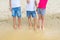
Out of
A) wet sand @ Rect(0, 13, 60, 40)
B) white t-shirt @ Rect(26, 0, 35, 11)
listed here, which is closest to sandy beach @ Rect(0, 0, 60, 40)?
wet sand @ Rect(0, 13, 60, 40)

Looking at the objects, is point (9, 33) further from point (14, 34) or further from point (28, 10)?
point (28, 10)

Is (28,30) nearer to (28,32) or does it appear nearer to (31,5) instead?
(28,32)

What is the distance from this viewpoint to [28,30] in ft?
18.7

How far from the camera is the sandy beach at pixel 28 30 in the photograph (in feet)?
16.8

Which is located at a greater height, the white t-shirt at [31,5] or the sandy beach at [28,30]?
the white t-shirt at [31,5]

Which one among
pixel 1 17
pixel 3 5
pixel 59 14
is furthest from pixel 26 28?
pixel 3 5

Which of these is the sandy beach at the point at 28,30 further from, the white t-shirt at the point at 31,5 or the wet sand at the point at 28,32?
the white t-shirt at the point at 31,5

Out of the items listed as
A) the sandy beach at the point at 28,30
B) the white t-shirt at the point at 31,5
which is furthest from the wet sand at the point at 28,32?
the white t-shirt at the point at 31,5

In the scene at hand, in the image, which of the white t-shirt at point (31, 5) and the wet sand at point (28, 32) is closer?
the wet sand at point (28, 32)

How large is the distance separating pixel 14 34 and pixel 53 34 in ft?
3.51

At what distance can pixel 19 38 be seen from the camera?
5.00 meters

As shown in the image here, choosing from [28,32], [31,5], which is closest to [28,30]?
[28,32]

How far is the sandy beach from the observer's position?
202 inches

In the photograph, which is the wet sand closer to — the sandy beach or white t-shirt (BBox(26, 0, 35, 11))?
the sandy beach
